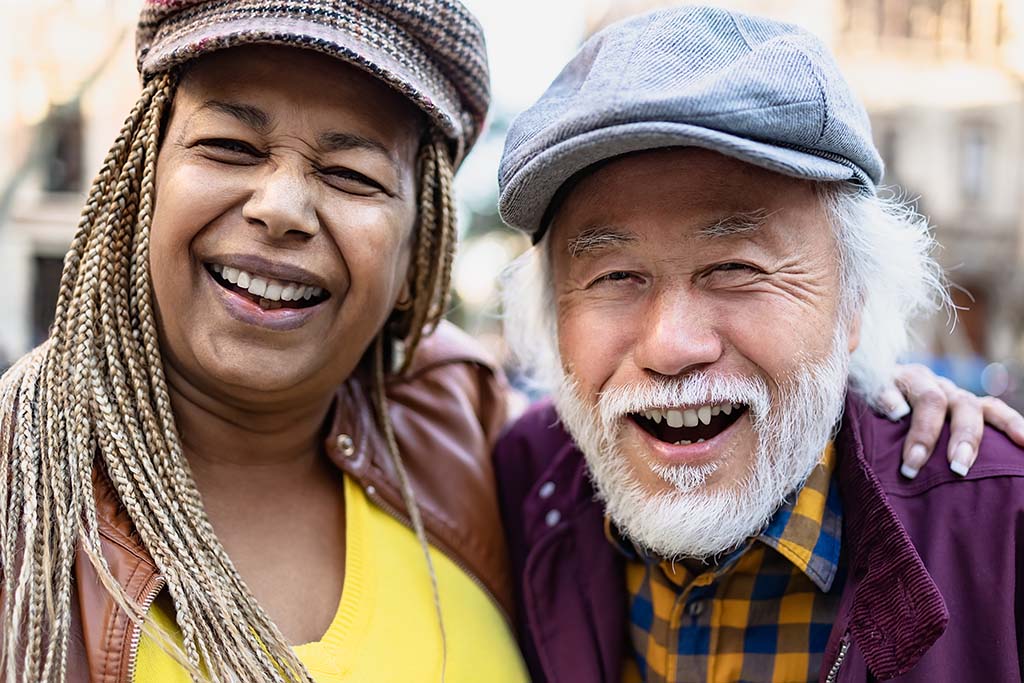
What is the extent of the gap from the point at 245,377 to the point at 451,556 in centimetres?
69

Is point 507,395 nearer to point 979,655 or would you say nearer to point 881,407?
point 881,407

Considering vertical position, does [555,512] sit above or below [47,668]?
above

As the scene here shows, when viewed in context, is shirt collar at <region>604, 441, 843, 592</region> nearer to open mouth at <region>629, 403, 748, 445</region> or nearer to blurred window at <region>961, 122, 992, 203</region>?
open mouth at <region>629, 403, 748, 445</region>

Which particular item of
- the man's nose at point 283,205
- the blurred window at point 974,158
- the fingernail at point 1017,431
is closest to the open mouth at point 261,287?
the man's nose at point 283,205

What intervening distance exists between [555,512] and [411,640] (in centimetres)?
56

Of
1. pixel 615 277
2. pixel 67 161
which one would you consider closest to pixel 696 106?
pixel 615 277

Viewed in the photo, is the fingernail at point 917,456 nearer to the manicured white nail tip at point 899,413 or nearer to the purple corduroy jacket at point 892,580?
the purple corduroy jacket at point 892,580

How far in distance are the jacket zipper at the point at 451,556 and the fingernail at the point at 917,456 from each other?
1.01m

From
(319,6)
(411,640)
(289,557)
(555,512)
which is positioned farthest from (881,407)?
(319,6)

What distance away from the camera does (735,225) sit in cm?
182

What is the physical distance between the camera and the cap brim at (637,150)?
5.32ft

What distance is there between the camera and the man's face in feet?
A: 5.95

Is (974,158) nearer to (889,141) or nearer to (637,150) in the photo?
(889,141)

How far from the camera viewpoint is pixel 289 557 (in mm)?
1971
